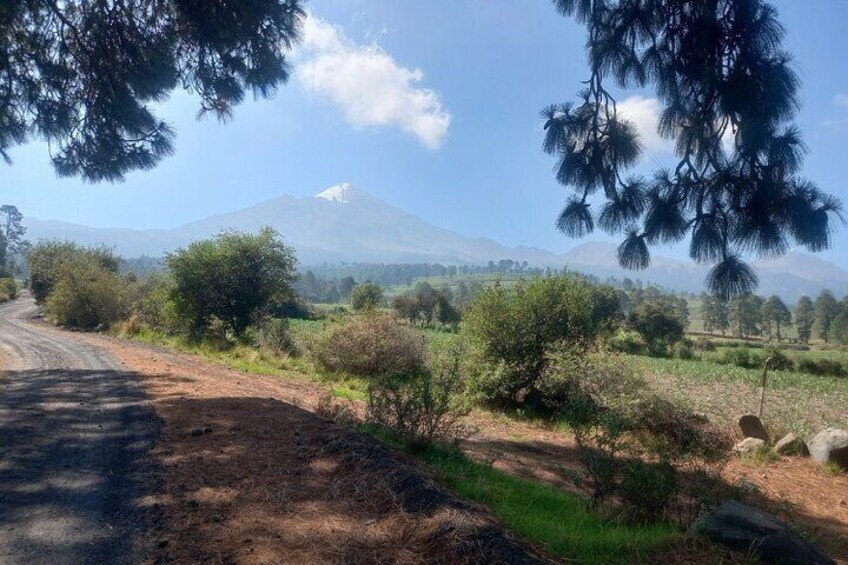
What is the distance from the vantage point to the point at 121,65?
9.45 m

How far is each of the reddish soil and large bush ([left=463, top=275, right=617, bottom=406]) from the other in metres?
4.23

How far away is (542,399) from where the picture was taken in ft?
45.4

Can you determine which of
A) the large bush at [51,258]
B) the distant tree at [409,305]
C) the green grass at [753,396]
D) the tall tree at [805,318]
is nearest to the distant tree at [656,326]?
the green grass at [753,396]

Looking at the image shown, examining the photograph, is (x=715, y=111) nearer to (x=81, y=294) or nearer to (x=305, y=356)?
(x=305, y=356)

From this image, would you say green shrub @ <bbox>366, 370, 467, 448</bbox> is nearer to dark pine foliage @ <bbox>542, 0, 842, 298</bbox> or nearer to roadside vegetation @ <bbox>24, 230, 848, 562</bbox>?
roadside vegetation @ <bbox>24, 230, 848, 562</bbox>

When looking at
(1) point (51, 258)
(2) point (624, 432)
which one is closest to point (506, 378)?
(2) point (624, 432)

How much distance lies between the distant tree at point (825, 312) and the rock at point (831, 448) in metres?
77.4

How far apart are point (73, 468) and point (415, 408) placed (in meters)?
3.46

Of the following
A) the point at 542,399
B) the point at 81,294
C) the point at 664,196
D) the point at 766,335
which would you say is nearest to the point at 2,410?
the point at 664,196

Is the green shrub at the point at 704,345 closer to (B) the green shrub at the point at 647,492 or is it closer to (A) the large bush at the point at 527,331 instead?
(A) the large bush at the point at 527,331

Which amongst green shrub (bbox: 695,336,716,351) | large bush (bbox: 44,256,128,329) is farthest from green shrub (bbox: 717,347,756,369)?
large bush (bbox: 44,256,128,329)

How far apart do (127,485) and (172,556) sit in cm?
165

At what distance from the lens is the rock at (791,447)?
10.7 metres

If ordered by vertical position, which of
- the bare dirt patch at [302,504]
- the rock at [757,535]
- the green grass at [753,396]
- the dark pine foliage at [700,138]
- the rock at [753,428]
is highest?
the dark pine foliage at [700,138]
